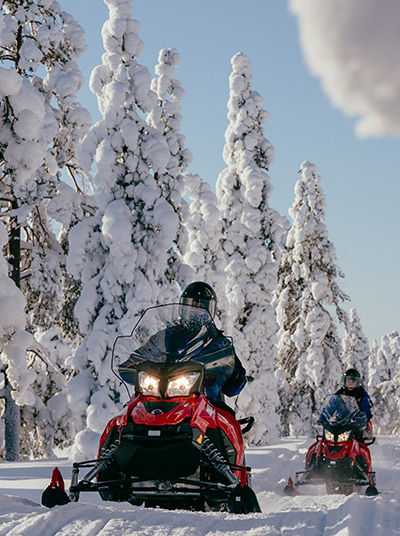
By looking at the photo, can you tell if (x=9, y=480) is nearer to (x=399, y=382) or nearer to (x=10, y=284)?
(x=10, y=284)

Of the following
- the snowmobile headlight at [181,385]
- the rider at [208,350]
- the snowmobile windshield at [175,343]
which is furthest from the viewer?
the rider at [208,350]

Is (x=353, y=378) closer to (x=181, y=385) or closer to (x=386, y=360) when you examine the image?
(x=181, y=385)

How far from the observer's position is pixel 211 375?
6.19 metres

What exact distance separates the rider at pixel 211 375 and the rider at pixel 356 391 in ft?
17.7

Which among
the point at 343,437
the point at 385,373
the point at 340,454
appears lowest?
the point at 340,454

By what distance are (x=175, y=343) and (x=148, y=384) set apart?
534 mm

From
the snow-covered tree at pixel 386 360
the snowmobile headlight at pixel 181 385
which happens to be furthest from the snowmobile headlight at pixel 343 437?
the snow-covered tree at pixel 386 360

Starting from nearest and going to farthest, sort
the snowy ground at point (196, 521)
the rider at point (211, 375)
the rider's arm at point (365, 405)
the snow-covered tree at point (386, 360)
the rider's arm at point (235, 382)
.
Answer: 1. the snowy ground at point (196, 521)
2. the rider at point (211, 375)
3. the rider's arm at point (235, 382)
4. the rider's arm at point (365, 405)
5. the snow-covered tree at point (386, 360)

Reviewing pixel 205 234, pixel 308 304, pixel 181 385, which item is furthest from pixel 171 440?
pixel 308 304

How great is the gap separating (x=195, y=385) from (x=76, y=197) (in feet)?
44.3

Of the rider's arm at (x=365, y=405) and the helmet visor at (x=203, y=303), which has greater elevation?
the helmet visor at (x=203, y=303)

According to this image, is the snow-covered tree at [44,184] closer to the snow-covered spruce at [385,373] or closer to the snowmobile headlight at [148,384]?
the snowmobile headlight at [148,384]

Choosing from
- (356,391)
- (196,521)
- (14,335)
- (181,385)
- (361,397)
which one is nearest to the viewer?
(196,521)

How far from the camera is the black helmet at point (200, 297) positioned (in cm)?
698
